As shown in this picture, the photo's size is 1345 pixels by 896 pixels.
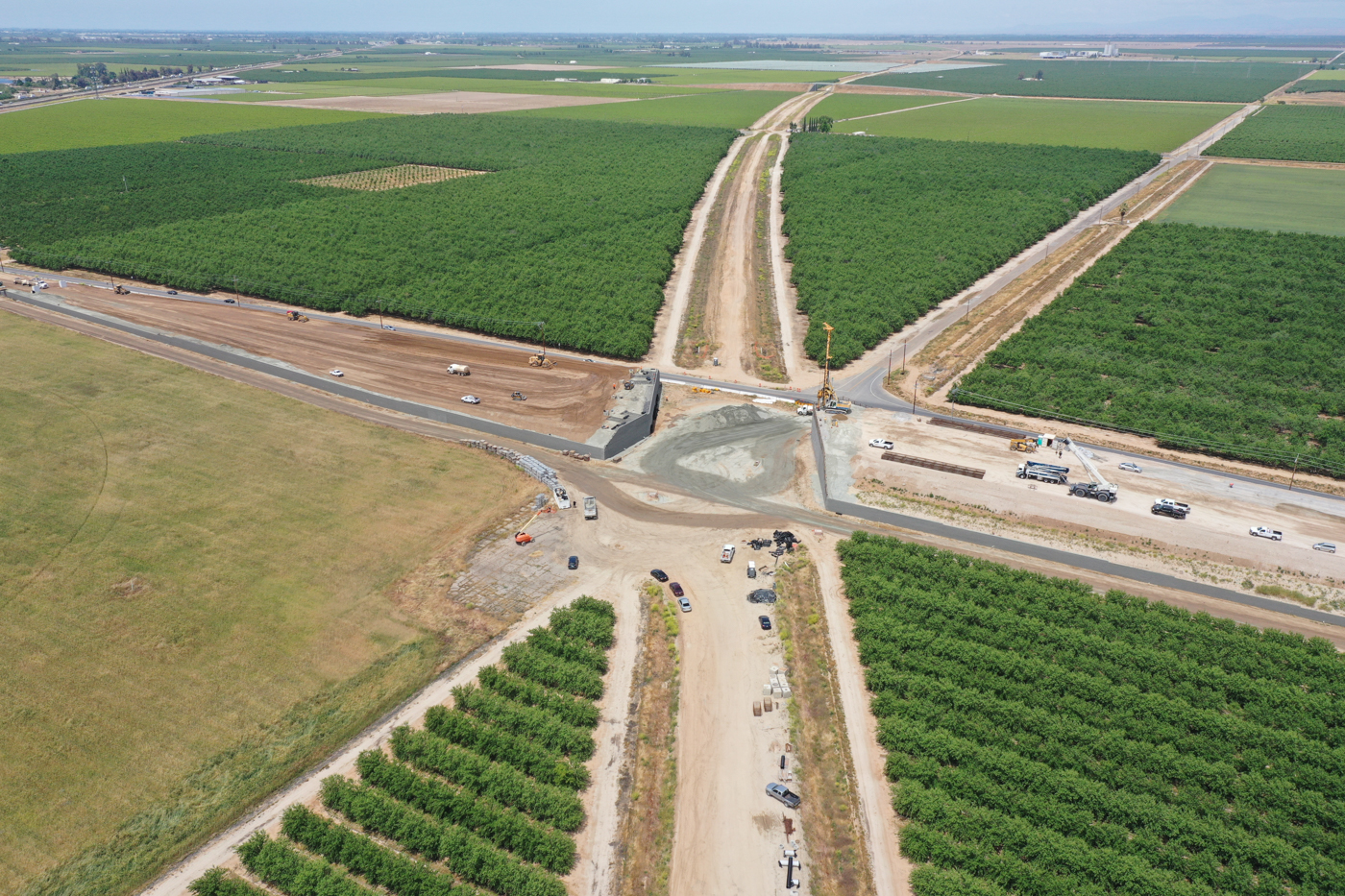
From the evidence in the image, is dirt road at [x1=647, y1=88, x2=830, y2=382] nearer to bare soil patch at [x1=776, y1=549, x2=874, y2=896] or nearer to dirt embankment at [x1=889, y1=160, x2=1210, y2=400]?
dirt embankment at [x1=889, y1=160, x2=1210, y2=400]

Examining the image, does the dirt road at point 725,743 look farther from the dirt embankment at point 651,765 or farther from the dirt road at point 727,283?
the dirt road at point 727,283

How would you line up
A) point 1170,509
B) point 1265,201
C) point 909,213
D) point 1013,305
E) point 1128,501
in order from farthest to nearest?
point 1265,201
point 909,213
point 1013,305
point 1128,501
point 1170,509

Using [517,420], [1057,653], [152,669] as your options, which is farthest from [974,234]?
[152,669]

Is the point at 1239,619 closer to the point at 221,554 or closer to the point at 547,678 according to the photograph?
the point at 547,678

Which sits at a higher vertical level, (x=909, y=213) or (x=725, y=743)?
(x=909, y=213)

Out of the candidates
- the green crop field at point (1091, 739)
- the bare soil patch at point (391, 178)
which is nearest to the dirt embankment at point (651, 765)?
the green crop field at point (1091, 739)

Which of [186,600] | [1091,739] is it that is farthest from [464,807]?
[1091,739]

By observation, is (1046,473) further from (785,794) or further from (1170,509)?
(785,794)
